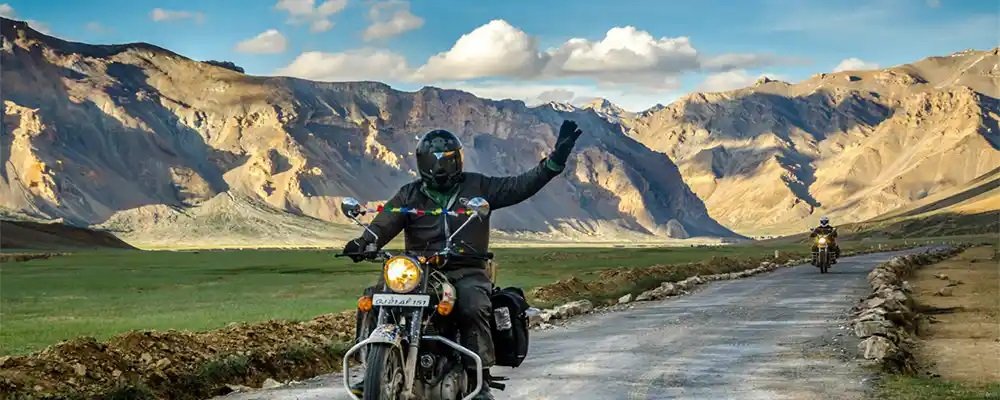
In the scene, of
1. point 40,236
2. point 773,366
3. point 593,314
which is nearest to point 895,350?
point 773,366

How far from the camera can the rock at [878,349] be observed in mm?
16938

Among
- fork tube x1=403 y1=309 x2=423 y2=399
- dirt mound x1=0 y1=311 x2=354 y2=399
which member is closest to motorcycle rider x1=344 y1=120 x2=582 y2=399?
fork tube x1=403 y1=309 x2=423 y2=399

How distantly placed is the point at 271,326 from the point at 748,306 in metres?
13.8

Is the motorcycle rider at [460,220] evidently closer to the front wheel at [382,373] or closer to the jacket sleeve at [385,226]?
the jacket sleeve at [385,226]

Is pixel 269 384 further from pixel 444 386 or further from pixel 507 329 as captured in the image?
pixel 444 386

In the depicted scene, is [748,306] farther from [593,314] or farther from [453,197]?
[453,197]

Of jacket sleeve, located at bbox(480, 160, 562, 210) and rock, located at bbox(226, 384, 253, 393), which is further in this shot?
rock, located at bbox(226, 384, 253, 393)

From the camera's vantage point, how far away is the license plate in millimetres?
9742

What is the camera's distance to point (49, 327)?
1212 inches

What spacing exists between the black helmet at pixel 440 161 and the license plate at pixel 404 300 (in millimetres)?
1535

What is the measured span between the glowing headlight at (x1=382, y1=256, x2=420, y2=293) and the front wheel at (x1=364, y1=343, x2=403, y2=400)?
21.2 inches

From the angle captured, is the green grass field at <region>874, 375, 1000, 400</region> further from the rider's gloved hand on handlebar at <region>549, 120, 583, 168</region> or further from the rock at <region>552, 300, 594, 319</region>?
the rock at <region>552, 300, 594, 319</region>

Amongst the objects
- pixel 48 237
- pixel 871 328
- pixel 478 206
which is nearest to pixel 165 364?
pixel 478 206

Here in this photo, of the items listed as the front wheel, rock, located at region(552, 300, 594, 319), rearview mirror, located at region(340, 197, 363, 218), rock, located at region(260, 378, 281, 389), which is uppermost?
rearview mirror, located at region(340, 197, 363, 218)
